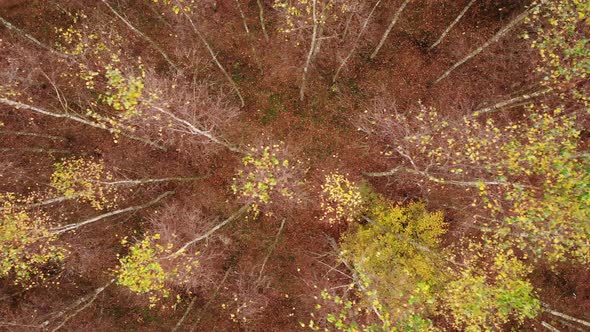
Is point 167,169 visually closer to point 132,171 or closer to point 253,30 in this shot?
point 132,171

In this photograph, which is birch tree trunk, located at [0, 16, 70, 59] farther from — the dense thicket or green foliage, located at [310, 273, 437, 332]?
green foliage, located at [310, 273, 437, 332]

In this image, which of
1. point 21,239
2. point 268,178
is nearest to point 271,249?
point 268,178

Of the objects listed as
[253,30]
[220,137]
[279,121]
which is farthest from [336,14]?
[220,137]

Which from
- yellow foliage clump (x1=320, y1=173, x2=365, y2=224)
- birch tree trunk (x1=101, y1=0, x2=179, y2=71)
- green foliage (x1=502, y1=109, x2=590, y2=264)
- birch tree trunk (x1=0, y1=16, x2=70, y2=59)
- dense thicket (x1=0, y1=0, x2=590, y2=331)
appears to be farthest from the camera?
dense thicket (x1=0, y1=0, x2=590, y2=331)

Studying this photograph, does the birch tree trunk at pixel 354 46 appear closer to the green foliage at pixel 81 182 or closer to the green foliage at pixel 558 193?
the green foliage at pixel 558 193

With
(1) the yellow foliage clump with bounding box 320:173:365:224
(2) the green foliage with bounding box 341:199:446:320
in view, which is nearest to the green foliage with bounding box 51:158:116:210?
(1) the yellow foliage clump with bounding box 320:173:365:224

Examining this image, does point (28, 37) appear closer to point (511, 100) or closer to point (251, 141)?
point (251, 141)

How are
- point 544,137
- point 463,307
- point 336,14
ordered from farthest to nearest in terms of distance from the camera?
point 336,14, point 463,307, point 544,137

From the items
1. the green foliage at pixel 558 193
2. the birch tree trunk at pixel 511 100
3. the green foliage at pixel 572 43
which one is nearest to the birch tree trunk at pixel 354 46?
the birch tree trunk at pixel 511 100
